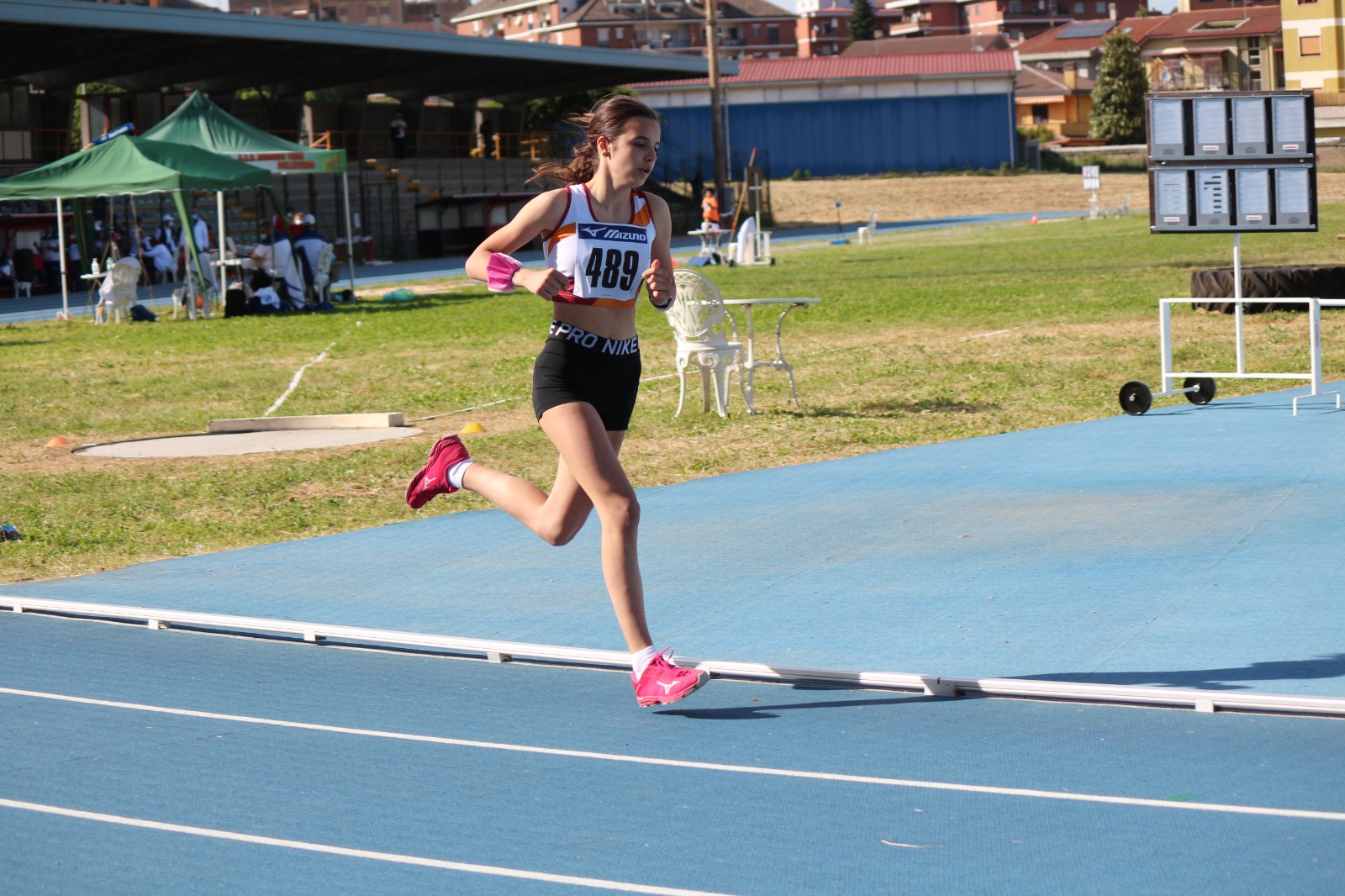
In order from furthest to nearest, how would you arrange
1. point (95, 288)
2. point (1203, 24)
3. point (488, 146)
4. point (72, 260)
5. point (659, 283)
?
point (1203, 24)
point (488, 146)
point (72, 260)
point (95, 288)
point (659, 283)

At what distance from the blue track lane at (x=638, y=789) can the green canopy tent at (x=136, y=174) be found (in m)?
21.7

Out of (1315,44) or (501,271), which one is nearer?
(501,271)

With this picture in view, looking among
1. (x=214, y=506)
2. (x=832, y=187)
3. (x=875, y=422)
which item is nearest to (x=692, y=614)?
(x=214, y=506)

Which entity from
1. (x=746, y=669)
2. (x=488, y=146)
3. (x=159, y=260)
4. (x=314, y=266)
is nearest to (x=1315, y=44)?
(x=488, y=146)

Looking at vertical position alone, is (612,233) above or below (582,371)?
above

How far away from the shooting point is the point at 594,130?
520 cm

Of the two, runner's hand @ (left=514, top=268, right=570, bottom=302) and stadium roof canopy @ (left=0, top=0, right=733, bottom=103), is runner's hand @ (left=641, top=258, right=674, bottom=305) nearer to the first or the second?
runner's hand @ (left=514, top=268, right=570, bottom=302)

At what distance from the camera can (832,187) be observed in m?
72.6

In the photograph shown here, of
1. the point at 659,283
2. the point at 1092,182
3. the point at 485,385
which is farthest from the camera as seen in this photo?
the point at 1092,182

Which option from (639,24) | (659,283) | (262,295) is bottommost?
(659,283)

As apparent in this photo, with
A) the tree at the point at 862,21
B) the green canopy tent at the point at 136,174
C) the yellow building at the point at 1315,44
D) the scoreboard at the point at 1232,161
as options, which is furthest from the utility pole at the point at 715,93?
the tree at the point at 862,21

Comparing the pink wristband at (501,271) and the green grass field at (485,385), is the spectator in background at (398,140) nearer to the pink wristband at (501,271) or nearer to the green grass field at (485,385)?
the green grass field at (485,385)

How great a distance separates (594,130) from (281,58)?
47.6 metres

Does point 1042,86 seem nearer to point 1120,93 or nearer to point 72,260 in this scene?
point 1120,93
